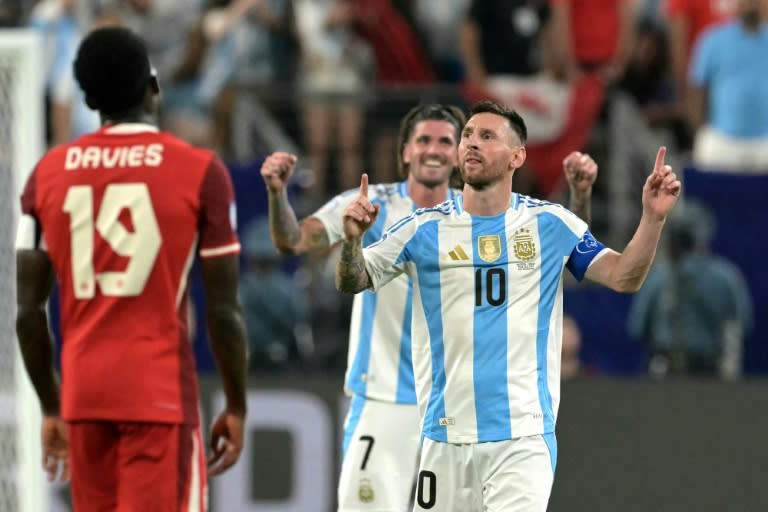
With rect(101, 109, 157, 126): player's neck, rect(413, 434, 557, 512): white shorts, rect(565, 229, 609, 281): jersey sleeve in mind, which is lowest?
rect(413, 434, 557, 512): white shorts

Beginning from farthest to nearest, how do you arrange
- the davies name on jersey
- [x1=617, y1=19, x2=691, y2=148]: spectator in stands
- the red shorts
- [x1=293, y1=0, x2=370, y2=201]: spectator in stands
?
[x1=617, y1=19, x2=691, y2=148]: spectator in stands < [x1=293, y1=0, x2=370, y2=201]: spectator in stands < the davies name on jersey < the red shorts

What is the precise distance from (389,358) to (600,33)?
6116 mm

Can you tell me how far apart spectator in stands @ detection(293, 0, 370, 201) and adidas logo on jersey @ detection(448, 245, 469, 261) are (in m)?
5.50

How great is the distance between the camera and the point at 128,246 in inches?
228

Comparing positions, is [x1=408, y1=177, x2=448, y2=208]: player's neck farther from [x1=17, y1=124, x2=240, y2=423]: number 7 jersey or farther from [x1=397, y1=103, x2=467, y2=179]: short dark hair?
[x1=17, y1=124, x2=240, y2=423]: number 7 jersey

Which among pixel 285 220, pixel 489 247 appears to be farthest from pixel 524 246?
pixel 285 220

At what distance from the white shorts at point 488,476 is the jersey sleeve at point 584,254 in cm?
68

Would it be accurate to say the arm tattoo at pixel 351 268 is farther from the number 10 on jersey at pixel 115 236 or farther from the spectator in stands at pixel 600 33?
the spectator in stands at pixel 600 33

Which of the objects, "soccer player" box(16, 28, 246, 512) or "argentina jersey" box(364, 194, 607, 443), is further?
"argentina jersey" box(364, 194, 607, 443)

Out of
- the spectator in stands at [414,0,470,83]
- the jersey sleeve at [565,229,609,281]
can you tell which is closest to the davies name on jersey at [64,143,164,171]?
the jersey sleeve at [565,229,609,281]

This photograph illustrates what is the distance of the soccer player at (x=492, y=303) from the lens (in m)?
6.31

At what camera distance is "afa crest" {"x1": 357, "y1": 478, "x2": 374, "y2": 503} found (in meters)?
7.67

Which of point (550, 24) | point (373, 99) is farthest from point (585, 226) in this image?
point (550, 24)

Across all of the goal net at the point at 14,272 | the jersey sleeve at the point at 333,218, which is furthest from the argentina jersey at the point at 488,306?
the goal net at the point at 14,272
